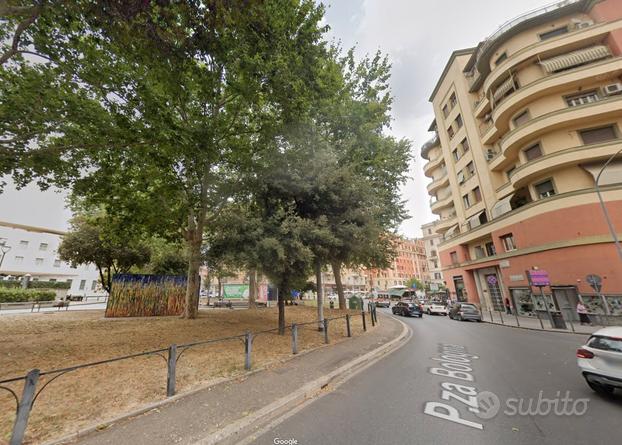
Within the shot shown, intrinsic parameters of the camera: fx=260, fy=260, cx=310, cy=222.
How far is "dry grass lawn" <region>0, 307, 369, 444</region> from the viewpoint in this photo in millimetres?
4363

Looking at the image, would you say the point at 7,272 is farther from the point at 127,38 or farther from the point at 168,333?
the point at 127,38

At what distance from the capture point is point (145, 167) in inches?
438

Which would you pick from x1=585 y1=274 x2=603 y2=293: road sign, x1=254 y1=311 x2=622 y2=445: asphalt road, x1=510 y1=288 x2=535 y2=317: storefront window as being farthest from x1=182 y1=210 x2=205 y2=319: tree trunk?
x1=510 y1=288 x2=535 y2=317: storefront window

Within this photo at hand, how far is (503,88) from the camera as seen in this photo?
2214 centimetres

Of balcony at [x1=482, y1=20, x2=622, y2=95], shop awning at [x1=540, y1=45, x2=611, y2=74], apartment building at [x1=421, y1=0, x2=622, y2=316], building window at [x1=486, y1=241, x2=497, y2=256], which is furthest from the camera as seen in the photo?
building window at [x1=486, y1=241, x2=497, y2=256]

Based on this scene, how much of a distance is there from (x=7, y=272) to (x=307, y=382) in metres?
51.9

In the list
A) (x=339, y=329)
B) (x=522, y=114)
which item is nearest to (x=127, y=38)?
(x=339, y=329)

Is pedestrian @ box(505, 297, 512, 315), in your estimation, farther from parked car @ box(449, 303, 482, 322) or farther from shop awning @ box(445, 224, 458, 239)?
shop awning @ box(445, 224, 458, 239)

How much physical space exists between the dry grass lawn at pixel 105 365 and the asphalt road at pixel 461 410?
9.30 ft

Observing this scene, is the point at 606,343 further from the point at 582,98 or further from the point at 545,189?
the point at 582,98

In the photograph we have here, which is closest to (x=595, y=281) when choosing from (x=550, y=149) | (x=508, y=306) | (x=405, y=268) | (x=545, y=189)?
(x=545, y=189)

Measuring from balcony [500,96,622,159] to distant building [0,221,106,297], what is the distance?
55.2 m

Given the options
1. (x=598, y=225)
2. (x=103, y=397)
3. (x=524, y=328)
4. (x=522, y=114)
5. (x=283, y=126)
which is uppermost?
(x=522, y=114)

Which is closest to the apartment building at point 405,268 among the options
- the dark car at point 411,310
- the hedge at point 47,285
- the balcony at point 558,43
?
the dark car at point 411,310
